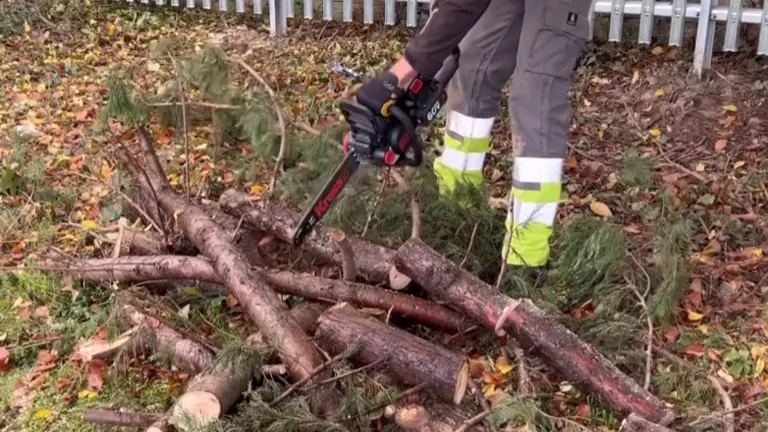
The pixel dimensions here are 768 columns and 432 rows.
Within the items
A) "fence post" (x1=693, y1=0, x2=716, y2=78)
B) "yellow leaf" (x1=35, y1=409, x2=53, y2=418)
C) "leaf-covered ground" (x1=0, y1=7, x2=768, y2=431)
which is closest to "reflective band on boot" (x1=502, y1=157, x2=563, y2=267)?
"leaf-covered ground" (x1=0, y1=7, x2=768, y2=431)

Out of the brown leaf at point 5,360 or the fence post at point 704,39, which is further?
the fence post at point 704,39

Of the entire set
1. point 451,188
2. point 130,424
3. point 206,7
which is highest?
point 206,7

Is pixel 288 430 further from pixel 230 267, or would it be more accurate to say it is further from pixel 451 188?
pixel 451 188

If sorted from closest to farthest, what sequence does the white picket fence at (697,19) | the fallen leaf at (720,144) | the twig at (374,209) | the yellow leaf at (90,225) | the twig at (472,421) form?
the twig at (472,421), the twig at (374,209), the yellow leaf at (90,225), the fallen leaf at (720,144), the white picket fence at (697,19)

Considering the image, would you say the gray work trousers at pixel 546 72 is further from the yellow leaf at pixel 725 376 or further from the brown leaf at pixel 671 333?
the yellow leaf at pixel 725 376

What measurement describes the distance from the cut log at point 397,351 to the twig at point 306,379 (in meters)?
0.09

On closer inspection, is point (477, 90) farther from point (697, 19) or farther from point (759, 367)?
point (697, 19)

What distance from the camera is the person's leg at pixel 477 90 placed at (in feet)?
12.3

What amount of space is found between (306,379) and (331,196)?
2.83 feet

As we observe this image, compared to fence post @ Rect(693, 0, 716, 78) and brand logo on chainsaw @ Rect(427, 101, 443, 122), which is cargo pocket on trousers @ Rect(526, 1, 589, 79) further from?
fence post @ Rect(693, 0, 716, 78)

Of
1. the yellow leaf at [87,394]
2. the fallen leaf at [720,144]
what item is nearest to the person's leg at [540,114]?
the yellow leaf at [87,394]

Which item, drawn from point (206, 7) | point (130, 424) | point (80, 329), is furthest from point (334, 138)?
point (206, 7)

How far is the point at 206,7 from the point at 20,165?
3.38 m

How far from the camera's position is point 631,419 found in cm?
261
